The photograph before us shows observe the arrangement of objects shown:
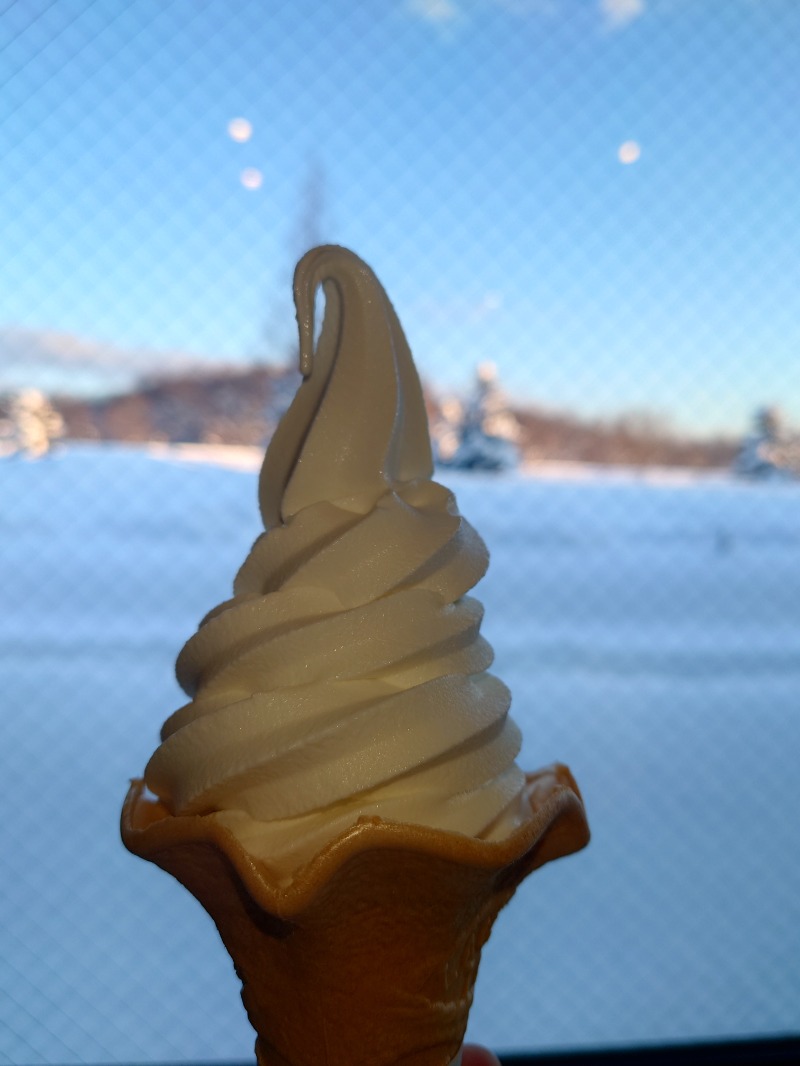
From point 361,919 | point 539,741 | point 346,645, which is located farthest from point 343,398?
point 539,741

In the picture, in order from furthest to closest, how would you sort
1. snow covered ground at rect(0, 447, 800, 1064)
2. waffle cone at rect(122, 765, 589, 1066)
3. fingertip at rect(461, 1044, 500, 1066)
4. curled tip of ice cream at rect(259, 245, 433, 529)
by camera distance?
snow covered ground at rect(0, 447, 800, 1064), fingertip at rect(461, 1044, 500, 1066), curled tip of ice cream at rect(259, 245, 433, 529), waffle cone at rect(122, 765, 589, 1066)

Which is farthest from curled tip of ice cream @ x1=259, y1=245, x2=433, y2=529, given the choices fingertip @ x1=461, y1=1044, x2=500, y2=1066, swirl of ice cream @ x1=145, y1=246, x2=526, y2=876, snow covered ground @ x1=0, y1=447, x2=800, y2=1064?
snow covered ground @ x1=0, y1=447, x2=800, y2=1064

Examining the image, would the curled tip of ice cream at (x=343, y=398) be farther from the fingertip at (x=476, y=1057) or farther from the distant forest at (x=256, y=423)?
the distant forest at (x=256, y=423)

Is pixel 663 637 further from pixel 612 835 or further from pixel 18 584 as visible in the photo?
pixel 18 584

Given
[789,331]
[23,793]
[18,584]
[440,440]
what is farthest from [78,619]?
[789,331]

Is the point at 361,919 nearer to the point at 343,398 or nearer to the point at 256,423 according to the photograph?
the point at 343,398

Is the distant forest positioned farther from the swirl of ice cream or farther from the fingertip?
the fingertip

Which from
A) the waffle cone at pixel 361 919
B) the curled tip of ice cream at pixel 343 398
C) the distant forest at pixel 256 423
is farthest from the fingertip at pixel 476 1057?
the distant forest at pixel 256 423
